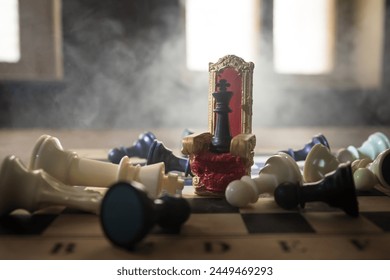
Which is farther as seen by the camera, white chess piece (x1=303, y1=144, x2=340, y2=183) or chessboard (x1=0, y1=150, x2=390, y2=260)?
white chess piece (x1=303, y1=144, x2=340, y2=183)

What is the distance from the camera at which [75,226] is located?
114 cm

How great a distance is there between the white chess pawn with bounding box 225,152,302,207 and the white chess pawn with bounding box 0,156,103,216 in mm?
371

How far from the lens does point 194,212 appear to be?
128 centimetres

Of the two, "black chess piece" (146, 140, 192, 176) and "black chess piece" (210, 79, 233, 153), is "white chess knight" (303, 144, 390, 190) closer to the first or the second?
"black chess piece" (210, 79, 233, 153)

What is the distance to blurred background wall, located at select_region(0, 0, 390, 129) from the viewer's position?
16.4 feet

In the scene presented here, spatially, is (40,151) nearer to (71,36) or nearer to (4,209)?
(4,209)

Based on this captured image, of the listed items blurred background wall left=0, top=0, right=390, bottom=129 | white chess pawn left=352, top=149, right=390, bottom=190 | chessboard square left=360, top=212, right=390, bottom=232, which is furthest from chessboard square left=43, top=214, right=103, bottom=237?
blurred background wall left=0, top=0, right=390, bottom=129

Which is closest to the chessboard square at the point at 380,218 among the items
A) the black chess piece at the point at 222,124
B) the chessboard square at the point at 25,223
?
the black chess piece at the point at 222,124

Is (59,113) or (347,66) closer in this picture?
(59,113)

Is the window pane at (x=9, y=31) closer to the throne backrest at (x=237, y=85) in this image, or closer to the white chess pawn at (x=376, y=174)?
the throne backrest at (x=237, y=85)

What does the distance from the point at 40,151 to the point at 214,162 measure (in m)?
0.53

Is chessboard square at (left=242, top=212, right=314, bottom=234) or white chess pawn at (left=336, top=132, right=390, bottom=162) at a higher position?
white chess pawn at (left=336, top=132, right=390, bottom=162)
